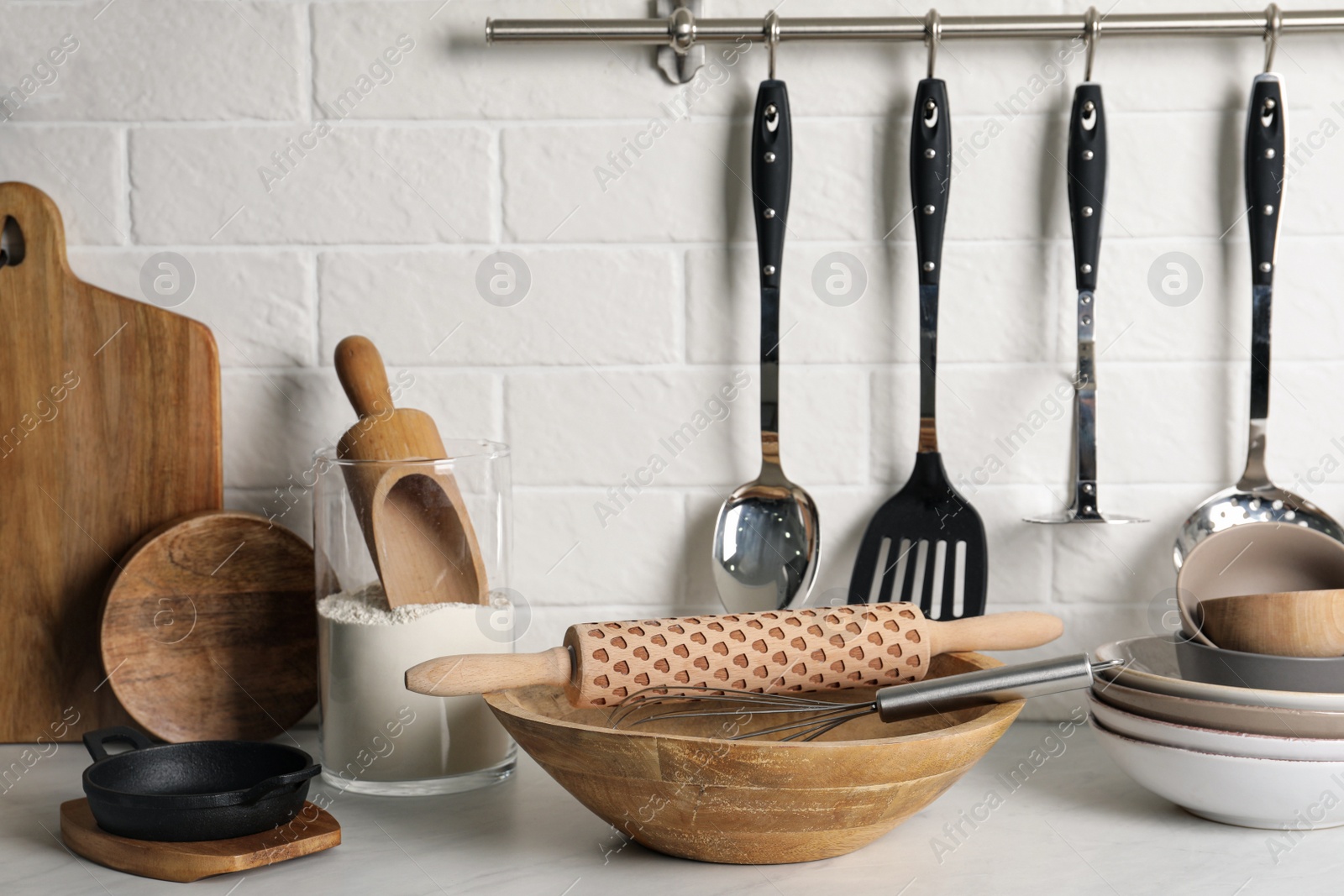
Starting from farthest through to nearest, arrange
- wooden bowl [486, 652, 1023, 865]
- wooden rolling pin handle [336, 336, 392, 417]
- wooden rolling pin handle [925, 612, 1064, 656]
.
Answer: wooden rolling pin handle [336, 336, 392, 417] → wooden rolling pin handle [925, 612, 1064, 656] → wooden bowl [486, 652, 1023, 865]

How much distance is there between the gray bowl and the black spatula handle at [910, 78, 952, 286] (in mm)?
328

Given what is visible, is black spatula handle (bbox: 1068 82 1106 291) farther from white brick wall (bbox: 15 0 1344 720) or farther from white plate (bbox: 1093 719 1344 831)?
white plate (bbox: 1093 719 1344 831)

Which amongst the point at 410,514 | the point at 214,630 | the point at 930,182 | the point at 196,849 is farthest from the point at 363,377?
the point at 930,182

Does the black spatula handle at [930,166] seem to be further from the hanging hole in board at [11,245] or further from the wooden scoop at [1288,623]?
the hanging hole in board at [11,245]

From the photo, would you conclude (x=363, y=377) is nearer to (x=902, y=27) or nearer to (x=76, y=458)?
(x=76, y=458)

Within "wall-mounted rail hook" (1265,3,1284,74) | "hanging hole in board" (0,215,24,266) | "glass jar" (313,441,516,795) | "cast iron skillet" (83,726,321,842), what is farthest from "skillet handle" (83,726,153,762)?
"wall-mounted rail hook" (1265,3,1284,74)

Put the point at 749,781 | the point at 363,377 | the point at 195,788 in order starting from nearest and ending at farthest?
the point at 749,781 < the point at 195,788 < the point at 363,377

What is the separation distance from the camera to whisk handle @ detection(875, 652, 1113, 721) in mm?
607

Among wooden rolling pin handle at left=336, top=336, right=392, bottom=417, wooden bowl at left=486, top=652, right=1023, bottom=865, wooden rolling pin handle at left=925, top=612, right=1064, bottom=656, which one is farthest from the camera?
wooden rolling pin handle at left=336, top=336, right=392, bottom=417

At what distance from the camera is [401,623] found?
0.72 metres

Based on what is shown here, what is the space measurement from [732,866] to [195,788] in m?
0.32

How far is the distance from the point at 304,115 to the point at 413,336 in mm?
189

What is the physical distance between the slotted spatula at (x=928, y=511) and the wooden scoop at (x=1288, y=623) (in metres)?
0.21

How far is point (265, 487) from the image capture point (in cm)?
88
